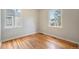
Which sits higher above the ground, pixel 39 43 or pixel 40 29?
pixel 40 29

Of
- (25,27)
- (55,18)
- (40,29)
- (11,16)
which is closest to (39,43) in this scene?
(40,29)

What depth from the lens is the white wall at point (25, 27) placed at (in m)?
2.34

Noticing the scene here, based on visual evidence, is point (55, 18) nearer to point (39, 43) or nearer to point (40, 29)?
point (40, 29)

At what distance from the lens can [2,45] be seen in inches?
91.8

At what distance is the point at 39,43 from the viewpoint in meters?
2.37

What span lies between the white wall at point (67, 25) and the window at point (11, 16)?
46 centimetres

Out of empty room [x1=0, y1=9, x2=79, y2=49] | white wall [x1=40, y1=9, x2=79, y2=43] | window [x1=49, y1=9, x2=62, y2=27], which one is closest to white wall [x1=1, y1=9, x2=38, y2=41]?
empty room [x1=0, y1=9, x2=79, y2=49]

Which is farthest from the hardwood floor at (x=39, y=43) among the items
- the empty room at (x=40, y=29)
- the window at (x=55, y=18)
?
the window at (x=55, y=18)

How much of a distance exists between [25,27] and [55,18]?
22.8 inches
